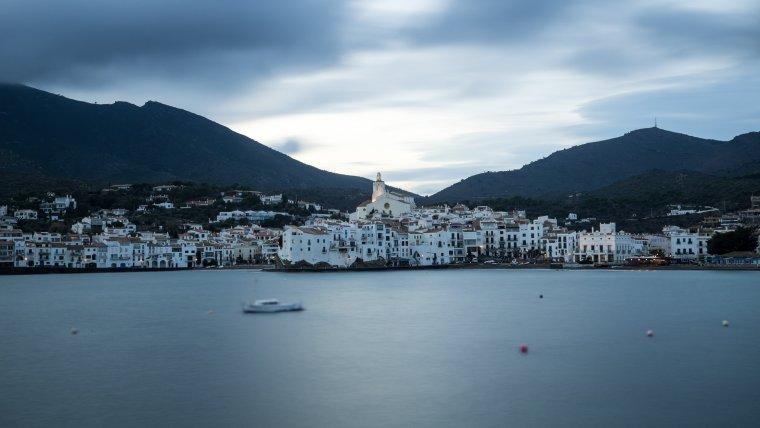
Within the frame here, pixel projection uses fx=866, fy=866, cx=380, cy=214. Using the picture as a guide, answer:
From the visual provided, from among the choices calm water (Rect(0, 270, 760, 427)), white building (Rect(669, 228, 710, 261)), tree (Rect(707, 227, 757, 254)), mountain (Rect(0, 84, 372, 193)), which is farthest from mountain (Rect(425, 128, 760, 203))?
A: calm water (Rect(0, 270, 760, 427))

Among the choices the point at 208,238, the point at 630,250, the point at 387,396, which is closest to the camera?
the point at 387,396

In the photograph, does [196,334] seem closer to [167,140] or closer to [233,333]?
[233,333]

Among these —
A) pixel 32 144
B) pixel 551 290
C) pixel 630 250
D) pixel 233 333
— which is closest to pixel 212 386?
pixel 233 333

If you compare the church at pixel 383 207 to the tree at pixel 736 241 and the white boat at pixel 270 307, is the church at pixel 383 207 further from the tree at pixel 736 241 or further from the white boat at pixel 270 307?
the white boat at pixel 270 307

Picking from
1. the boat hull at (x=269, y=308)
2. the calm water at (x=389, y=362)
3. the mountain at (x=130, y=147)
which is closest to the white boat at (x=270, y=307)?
the boat hull at (x=269, y=308)

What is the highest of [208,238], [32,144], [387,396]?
[32,144]

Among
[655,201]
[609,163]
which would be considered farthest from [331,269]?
[609,163]

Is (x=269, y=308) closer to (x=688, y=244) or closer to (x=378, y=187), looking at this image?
(x=688, y=244)
